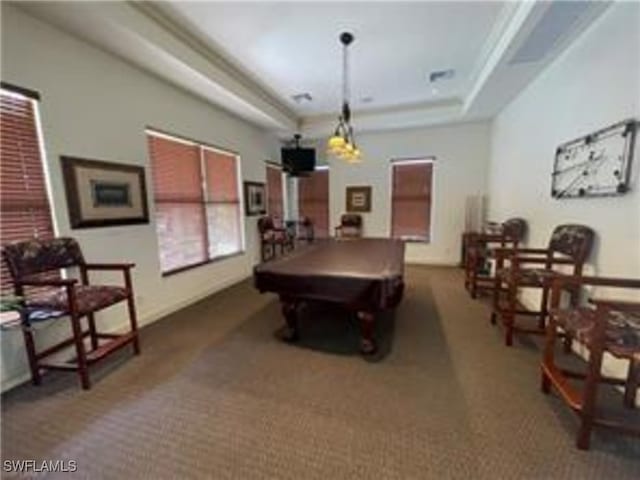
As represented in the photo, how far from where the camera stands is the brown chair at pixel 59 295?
218 cm

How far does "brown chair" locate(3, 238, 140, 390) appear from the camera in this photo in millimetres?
2176

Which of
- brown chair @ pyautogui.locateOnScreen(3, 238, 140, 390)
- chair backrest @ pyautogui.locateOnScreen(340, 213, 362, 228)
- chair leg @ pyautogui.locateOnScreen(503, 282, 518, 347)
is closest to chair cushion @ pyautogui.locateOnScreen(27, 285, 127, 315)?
brown chair @ pyautogui.locateOnScreen(3, 238, 140, 390)

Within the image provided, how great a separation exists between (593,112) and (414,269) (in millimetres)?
3809

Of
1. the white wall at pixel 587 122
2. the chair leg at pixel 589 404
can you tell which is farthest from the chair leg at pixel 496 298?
the chair leg at pixel 589 404

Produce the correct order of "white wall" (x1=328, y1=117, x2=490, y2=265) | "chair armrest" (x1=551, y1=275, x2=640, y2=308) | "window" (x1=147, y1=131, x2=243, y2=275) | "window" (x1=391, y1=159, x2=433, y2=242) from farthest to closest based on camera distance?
"window" (x1=391, y1=159, x2=433, y2=242)
"white wall" (x1=328, y1=117, x2=490, y2=265)
"window" (x1=147, y1=131, x2=243, y2=275)
"chair armrest" (x1=551, y1=275, x2=640, y2=308)

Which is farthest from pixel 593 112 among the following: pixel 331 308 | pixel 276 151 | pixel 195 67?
pixel 276 151

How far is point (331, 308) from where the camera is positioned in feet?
12.8

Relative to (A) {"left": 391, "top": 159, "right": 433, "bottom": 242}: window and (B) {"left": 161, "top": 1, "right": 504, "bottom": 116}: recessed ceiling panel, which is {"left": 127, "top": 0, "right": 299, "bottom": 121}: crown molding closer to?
(B) {"left": 161, "top": 1, "right": 504, "bottom": 116}: recessed ceiling panel

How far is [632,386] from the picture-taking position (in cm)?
193

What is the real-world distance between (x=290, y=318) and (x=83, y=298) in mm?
1644

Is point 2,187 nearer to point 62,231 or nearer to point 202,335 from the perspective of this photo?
point 62,231

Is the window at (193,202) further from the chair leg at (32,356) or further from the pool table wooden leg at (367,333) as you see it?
the pool table wooden leg at (367,333)

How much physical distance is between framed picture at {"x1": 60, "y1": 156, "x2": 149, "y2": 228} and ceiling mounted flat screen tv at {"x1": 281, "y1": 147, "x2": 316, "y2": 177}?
337 cm

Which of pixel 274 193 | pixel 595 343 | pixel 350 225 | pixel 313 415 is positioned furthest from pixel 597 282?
pixel 274 193
